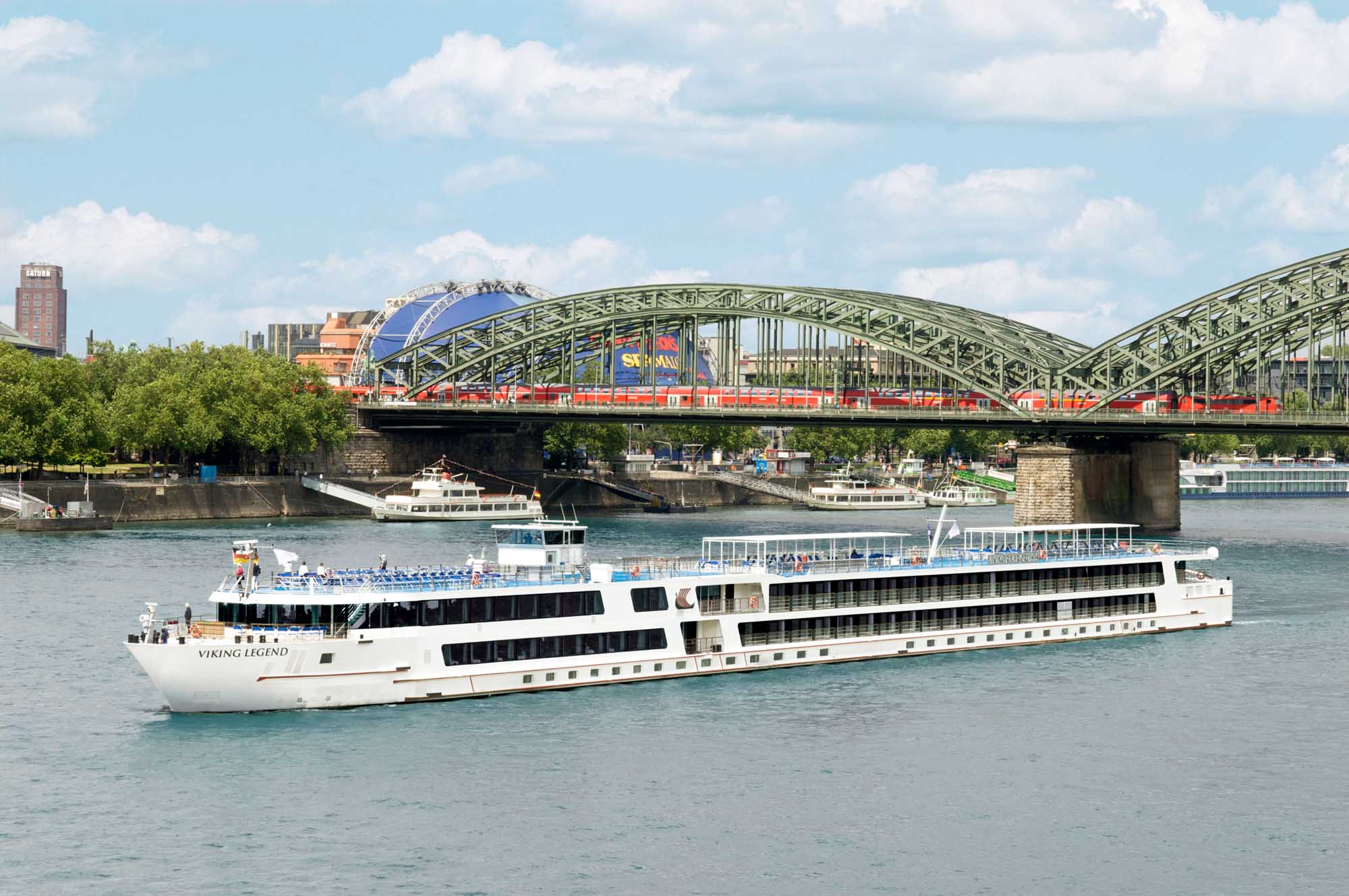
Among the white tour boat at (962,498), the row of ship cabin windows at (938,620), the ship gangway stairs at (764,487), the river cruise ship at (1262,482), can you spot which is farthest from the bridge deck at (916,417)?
the river cruise ship at (1262,482)

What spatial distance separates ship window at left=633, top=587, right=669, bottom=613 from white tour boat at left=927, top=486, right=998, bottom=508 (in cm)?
11262

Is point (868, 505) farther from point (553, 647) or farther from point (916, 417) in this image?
point (553, 647)

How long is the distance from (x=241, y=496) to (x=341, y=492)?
945 cm

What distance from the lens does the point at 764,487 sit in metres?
164

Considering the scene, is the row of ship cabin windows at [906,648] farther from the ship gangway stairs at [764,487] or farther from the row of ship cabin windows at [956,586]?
the ship gangway stairs at [764,487]

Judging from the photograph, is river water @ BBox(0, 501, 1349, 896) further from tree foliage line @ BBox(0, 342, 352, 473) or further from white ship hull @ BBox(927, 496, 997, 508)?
white ship hull @ BBox(927, 496, 997, 508)

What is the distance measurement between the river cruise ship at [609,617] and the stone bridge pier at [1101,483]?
52230mm

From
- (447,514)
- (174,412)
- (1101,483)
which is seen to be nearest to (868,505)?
(1101,483)

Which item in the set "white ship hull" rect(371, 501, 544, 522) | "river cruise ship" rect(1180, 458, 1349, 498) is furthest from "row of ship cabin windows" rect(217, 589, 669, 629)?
"river cruise ship" rect(1180, 458, 1349, 498)

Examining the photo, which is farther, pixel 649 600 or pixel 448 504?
pixel 448 504

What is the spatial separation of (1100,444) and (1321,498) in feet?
236

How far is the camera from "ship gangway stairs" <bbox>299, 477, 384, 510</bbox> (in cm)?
13062

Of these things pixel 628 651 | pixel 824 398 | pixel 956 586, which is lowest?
pixel 628 651

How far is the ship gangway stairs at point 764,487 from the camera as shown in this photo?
162 meters
